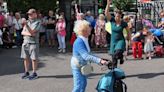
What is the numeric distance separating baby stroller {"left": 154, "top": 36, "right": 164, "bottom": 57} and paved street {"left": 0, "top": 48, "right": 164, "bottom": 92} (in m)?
0.75

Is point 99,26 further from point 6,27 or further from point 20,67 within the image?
point 20,67

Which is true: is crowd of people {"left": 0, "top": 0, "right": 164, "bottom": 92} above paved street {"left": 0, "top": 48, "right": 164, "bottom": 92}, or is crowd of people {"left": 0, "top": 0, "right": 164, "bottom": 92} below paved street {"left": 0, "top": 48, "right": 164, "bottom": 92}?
above

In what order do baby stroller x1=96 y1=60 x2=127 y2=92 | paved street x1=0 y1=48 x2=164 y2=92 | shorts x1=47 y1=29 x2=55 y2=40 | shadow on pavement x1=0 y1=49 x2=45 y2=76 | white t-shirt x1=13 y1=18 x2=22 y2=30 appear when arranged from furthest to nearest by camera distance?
1. white t-shirt x1=13 y1=18 x2=22 y2=30
2. shorts x1=47 y1=29 x2=55 y2=40
3. shadow on pavement x1=0 y1=49 x2=45 y2=76
4. paved street x1=0 y1=48 x2=164 y2=92
5. baby stroller x1=96 y1=60 x2=127 y2=92

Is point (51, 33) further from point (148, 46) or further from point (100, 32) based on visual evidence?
point (148, 46)

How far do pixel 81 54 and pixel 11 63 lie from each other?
304 inches

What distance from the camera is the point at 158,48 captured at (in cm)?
1595

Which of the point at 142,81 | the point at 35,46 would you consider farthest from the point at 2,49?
the point at 142,81

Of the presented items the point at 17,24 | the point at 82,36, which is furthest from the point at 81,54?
the point at 17,24

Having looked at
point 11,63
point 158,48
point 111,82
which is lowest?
point 11,63

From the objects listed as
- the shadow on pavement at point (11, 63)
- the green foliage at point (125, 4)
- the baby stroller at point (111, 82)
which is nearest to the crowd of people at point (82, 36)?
the baby stroller at point (111, 82)

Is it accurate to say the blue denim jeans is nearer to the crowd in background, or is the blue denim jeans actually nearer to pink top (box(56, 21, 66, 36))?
the crowd in background

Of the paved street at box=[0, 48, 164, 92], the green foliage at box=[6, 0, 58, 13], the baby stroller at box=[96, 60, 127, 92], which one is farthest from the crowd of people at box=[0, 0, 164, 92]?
the green foliage at box=[6, 0, 58, 13]

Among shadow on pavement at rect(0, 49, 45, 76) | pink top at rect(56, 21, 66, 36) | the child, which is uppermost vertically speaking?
pink top at rect(56, 21, 66, 36)

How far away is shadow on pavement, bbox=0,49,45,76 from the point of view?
13.0 m
